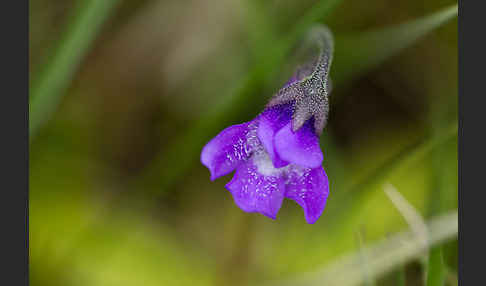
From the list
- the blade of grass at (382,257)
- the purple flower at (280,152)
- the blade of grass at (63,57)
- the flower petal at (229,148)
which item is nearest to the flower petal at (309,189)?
the purple flower at (280,152)

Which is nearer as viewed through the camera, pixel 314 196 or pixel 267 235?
pixel 314 196

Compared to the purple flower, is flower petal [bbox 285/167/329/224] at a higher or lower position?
lower

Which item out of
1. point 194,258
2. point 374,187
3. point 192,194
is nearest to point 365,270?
point 374,187

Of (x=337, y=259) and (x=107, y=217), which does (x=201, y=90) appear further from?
(x=337, y=259)

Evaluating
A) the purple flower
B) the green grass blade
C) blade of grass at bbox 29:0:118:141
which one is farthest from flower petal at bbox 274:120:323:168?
blade of grass at bbox 29:0:118:141

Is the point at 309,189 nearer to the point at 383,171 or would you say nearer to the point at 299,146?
the point at 299,146

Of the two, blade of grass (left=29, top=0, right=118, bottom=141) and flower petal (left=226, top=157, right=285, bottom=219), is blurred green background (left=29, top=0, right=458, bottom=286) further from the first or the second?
flower petal (left=226, top=157, right=285, bottom=219)
